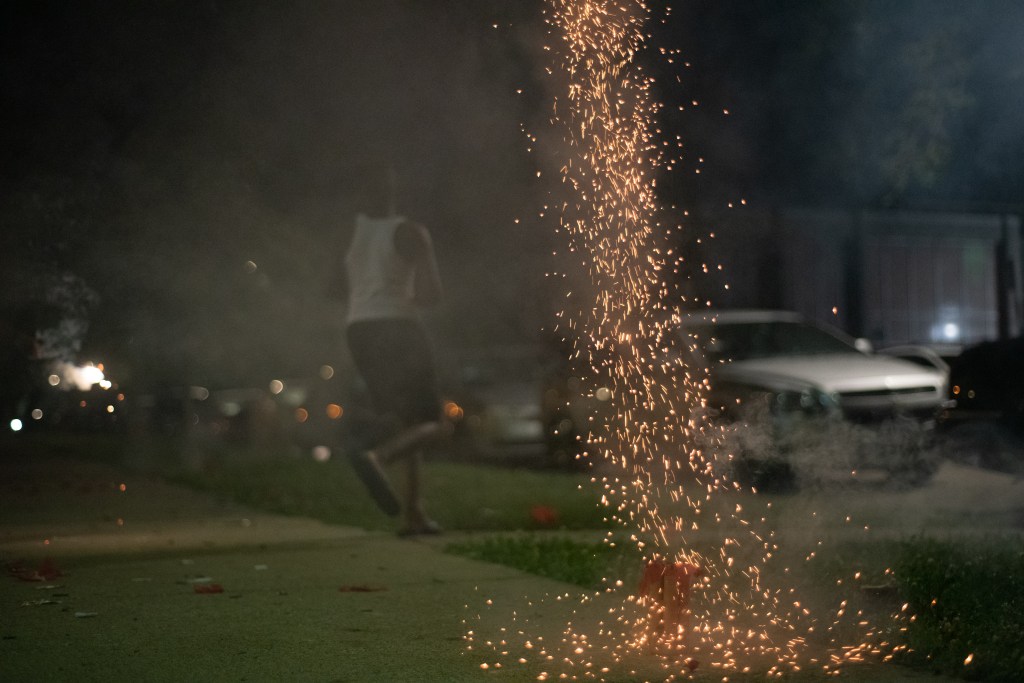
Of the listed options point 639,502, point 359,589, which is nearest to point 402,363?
point 359,589

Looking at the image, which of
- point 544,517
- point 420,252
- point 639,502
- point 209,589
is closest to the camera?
point 209,589

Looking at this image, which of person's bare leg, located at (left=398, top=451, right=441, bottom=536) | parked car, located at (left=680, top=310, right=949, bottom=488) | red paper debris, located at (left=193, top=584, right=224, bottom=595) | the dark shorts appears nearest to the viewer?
red paper debris, located at (left=193, top=584, right=224, bottom=595)

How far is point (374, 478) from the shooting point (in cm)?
758

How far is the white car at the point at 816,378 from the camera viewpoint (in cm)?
1100

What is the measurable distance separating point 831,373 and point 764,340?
49.1 inches

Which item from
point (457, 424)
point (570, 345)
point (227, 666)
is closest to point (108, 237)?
point (227, 666)

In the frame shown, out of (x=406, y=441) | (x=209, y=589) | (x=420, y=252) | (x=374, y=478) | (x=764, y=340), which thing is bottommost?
(x=209, y=589)

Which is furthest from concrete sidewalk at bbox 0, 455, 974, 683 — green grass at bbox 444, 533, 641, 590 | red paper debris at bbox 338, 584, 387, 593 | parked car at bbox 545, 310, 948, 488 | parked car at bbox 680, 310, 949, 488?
parked car at bbox 680, 310, 949, 488

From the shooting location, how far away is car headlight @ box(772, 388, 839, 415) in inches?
429

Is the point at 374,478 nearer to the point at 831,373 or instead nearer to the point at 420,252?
the point at 420,252

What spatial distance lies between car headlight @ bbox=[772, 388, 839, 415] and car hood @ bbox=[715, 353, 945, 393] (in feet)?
0.18

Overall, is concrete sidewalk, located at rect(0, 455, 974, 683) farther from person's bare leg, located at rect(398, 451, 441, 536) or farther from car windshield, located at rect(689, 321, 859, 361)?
car windshield, located at rect(689, 321, 859, 361)

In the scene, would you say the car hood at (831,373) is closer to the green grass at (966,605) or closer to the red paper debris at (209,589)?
the green grass at (966,605)

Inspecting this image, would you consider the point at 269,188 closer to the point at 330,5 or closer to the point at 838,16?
the point at 330,5
